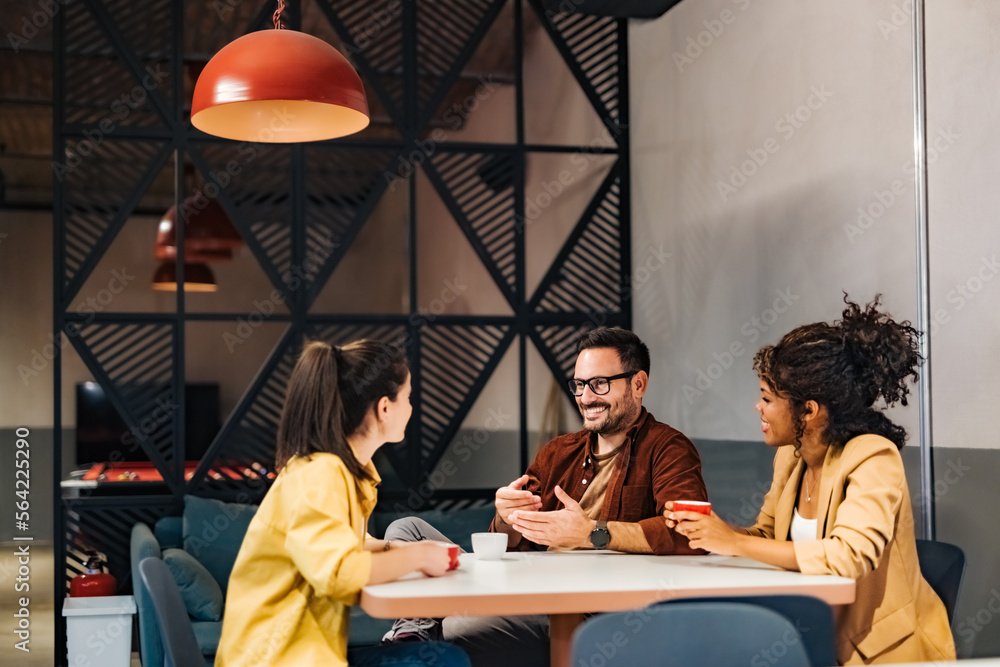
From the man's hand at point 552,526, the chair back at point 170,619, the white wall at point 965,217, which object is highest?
the white wall at point 965,217

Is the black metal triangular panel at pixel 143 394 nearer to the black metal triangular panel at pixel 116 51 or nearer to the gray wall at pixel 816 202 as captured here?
the black metal triangular panel at pixel 116 51

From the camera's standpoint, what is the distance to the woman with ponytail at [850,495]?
2227mm

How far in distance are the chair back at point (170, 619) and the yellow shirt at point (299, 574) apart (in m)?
0.09

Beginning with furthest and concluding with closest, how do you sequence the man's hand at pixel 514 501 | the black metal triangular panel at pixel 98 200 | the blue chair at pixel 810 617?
the black metal triangular panel at pixel 98 200, the man's hand at pixel 514 501, the blue chair at pixel 810 617

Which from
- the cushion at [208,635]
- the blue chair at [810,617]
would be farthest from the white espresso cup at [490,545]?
the cushion at [208,635]

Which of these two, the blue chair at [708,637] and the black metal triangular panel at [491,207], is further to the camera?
the black metal triangular panel at [491,207]

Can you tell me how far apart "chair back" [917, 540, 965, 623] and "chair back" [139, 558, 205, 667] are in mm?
1746

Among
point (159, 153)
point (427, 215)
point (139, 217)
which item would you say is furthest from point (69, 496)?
point (139, 217)

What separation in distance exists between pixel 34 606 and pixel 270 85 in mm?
5878

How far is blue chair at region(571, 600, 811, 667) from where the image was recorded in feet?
5.21

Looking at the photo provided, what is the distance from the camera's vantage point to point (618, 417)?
316cm

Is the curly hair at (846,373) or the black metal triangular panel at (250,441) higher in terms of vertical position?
the curly hair at (846,373)

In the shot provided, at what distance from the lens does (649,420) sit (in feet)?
10.4

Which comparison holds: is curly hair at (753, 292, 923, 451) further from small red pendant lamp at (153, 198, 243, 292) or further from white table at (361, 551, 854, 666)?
small red pendant lamp at (153, 198, 243, 292)
